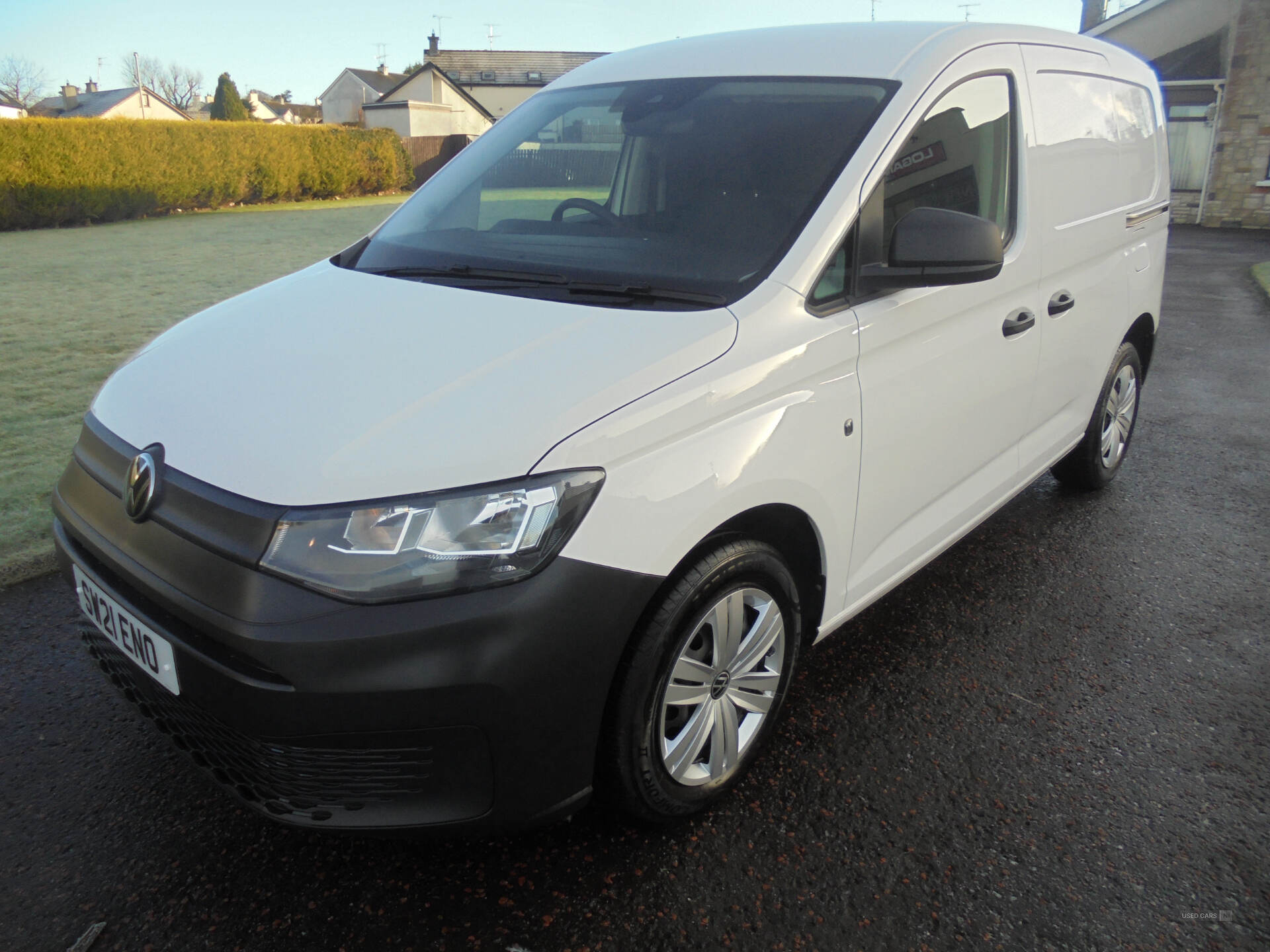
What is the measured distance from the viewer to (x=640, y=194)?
2.75 metres

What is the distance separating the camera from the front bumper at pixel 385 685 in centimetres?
171

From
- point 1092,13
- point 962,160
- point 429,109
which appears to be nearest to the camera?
point 962,160

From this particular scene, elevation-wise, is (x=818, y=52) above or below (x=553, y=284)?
above

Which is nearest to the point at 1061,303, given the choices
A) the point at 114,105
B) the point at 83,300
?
the point at 83,300

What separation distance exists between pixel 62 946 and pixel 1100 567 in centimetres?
365

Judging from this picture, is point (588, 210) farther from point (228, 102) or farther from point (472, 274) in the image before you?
point (228, 102)

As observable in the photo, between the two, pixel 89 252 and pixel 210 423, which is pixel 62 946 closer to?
pixel 210 423

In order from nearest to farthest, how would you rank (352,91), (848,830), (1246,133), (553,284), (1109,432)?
(848,830) → (553,284) → (1109,432) → (1246,133) → (352,91)

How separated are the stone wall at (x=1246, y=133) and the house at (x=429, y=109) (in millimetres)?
37731

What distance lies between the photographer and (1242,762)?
260 cm

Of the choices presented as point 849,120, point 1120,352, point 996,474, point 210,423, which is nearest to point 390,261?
point 210,423

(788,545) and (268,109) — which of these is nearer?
(788,545)

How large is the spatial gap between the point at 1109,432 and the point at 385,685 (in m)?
3.89

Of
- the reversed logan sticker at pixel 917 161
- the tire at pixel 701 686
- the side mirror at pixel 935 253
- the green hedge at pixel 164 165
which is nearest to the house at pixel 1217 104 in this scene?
the reversed logan sticker at pixel 917 161
